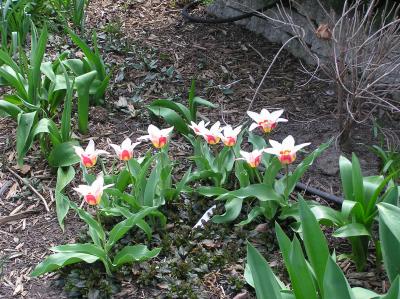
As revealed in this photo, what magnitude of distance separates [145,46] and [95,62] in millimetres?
817

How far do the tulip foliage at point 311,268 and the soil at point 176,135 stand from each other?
0.47 meters

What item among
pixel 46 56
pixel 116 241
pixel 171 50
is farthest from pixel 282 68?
pixel 116 241

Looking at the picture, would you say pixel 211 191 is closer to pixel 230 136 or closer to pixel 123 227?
pixel 230 136

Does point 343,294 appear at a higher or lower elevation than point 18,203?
higher

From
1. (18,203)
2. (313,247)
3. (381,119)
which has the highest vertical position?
(313,247)

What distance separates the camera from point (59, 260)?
2428mm

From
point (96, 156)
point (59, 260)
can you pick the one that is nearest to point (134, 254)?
point (59, 260)

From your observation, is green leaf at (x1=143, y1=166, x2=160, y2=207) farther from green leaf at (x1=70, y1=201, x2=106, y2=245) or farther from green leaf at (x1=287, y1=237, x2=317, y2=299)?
green leaf at (x1=287, y1=237, x2=317, y2=299)

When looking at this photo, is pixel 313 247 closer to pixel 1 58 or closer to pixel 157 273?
pixel 157 273

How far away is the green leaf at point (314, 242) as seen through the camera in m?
1.95

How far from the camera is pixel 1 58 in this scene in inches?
133

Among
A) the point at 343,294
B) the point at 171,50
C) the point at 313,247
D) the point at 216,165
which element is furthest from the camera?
the point at 171,50

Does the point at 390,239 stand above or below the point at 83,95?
above

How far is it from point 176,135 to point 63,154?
63 cm
